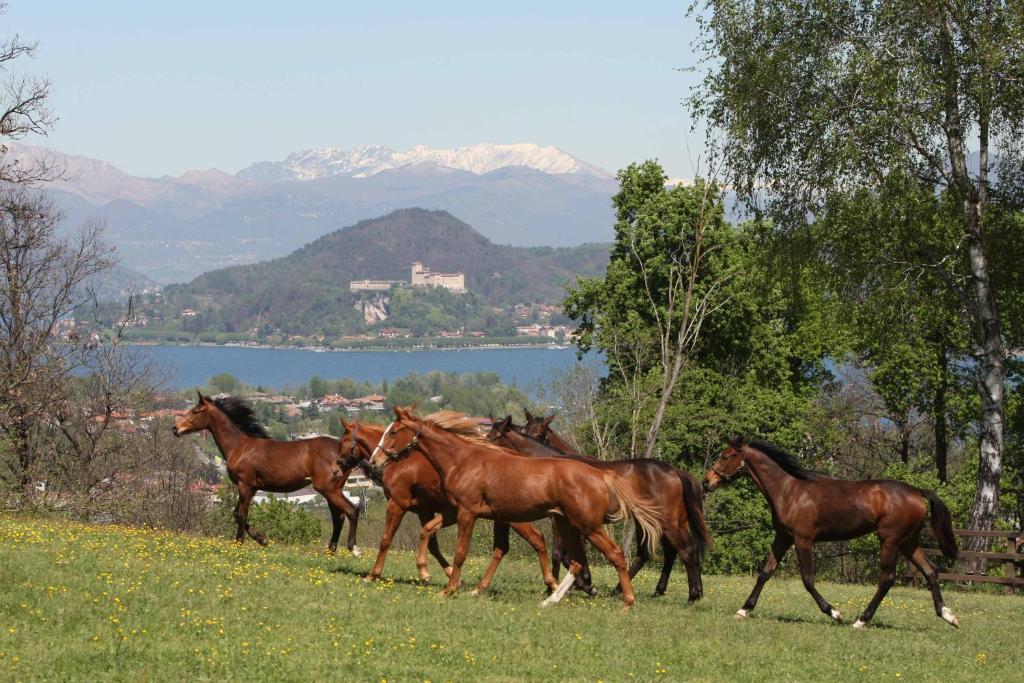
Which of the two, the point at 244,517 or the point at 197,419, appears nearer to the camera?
the point at 244,517

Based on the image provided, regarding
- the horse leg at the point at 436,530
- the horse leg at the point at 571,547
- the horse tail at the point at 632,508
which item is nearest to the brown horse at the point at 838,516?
the horse tail at the point at 632,508

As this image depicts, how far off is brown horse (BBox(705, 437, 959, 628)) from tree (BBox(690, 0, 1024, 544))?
12.8 meters

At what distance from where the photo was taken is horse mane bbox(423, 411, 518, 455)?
18266mm

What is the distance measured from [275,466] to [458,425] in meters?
5.35

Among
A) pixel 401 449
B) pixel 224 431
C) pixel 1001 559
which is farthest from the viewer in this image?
pixel 1001 559

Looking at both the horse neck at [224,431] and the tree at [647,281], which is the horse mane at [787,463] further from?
the tree at [647,281]

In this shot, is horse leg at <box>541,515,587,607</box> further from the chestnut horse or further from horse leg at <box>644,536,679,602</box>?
horse leg at <box>644,536,679,602</box>

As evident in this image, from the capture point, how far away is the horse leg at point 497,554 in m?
17.3

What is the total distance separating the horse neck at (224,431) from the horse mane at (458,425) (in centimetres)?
608

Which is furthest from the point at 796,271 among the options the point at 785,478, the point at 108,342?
the point at 108,342

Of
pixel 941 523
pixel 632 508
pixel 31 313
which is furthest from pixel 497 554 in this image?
pixel 31 313

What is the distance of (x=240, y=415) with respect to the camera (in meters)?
23.3

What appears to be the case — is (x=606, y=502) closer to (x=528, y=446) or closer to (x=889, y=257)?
(x=528, y=446)

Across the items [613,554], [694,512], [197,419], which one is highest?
[197,419]
